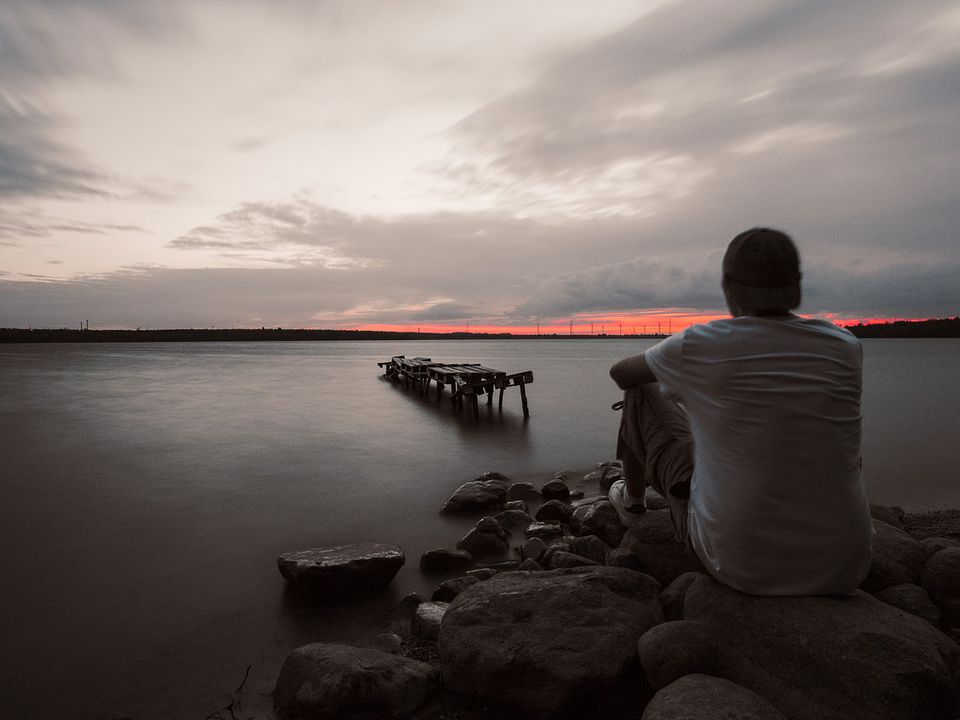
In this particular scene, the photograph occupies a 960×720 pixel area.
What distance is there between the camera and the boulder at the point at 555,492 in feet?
25.0

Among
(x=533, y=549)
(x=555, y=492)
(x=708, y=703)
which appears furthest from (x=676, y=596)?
(x=555, y=492)

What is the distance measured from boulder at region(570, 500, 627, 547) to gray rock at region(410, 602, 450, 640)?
1933 mm

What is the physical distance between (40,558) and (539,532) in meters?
4.94

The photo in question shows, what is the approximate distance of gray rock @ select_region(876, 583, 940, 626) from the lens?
11.1 feet

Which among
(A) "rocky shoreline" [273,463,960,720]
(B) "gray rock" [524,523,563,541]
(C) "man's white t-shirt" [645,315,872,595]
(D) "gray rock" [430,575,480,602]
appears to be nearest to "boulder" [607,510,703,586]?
(A) "rocky shoreline" [273,463,960,720]

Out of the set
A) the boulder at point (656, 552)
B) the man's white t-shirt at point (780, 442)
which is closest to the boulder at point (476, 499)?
the boulder at point (656, 552)

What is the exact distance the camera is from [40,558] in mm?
5910

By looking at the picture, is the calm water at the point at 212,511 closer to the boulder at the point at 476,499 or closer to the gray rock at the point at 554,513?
the boulder at the point at 476,499

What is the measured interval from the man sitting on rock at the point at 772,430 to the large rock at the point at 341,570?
3.04 meters

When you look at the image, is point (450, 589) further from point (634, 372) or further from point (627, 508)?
point (634, 372)

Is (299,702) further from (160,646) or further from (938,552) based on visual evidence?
(938,552)

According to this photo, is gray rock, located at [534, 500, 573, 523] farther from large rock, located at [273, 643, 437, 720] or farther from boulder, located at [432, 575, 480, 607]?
large rock, located at [273, 643, 437, 720]

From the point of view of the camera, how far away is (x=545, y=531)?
238 inches

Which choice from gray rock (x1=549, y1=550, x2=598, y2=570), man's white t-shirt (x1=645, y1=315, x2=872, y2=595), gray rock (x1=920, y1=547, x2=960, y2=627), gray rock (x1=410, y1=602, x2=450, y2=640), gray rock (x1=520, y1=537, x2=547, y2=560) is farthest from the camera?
gray rock (x1=520, y1=537, x2=547, y2=560)
